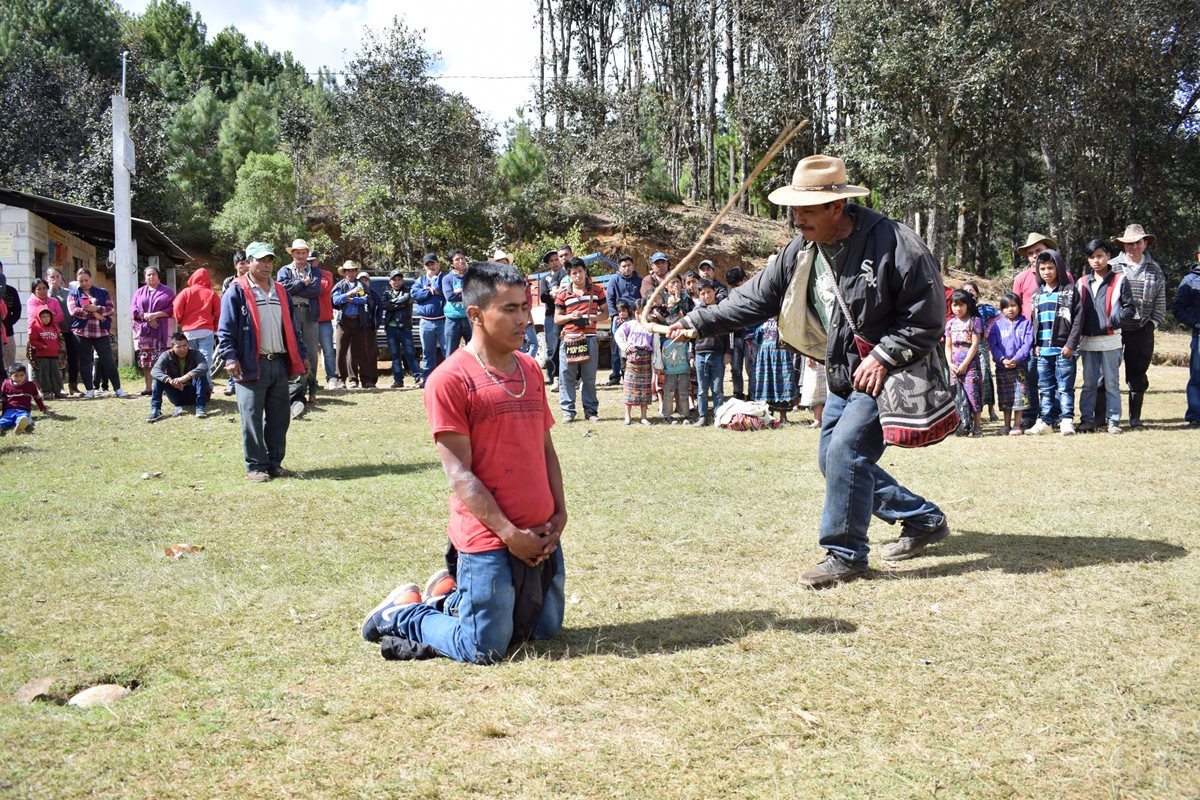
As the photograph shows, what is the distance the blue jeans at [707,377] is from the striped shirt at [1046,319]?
149 inches

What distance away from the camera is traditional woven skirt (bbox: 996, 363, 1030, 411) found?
11.4 meters

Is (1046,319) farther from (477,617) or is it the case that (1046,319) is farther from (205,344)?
(205,344)

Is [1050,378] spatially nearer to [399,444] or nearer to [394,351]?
[399,444]

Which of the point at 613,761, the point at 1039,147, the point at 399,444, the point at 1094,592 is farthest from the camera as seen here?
the point at 1039,147

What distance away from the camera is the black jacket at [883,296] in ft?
16.2

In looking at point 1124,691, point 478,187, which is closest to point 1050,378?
point 1124,691

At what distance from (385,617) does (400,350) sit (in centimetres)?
1251

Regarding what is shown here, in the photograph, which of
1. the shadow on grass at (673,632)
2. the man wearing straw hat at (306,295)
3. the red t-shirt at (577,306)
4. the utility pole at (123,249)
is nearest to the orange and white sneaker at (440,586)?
the shadow on grass at (673,632)

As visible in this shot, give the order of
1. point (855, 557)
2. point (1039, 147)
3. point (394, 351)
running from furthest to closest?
point (1039, 147) → point (394, 351) → point (855, 557)

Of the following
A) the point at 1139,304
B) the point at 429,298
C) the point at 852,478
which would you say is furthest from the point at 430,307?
the point at 852,478

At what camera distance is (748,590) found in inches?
199

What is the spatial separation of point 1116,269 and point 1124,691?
8.98m

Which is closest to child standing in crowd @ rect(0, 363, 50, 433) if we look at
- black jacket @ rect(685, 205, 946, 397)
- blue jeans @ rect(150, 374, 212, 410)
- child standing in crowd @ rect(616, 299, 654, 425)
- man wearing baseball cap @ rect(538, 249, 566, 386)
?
blue jeans @ rect(150, 374, 212, 410)

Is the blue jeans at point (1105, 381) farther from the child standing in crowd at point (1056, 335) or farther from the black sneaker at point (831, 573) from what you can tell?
the black sneaker at point (831, 573)
